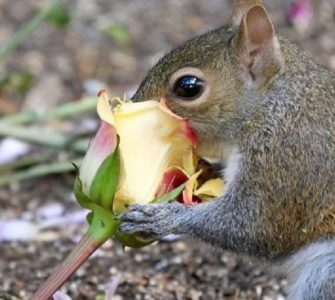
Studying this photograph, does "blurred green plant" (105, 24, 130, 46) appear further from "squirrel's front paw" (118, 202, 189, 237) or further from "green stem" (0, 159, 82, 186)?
"squirrel's front paw" (118, 202, 189, 237)

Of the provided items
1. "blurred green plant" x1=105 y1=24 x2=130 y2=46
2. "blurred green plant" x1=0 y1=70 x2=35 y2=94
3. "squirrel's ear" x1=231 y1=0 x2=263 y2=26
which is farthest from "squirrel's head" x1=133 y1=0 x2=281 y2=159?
"blurred green plant" x1=105 y1=24 x2=130 y2=46

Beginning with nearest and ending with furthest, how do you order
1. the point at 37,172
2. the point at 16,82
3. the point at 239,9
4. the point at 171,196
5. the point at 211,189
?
the point at 171,196 < the point at 211,189 < the point at 239,9 < the point at 37,172 < the point at 16,82

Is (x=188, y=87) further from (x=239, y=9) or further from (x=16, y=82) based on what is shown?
(x=16, y=82)

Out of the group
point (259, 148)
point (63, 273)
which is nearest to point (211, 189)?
point (259, 148)

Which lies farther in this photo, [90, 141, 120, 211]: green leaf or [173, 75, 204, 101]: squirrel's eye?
[173, 75, 204, 101]: squirrel's eye

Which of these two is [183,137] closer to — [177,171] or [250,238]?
[177,171]
